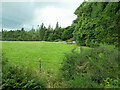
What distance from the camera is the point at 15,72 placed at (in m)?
2.03

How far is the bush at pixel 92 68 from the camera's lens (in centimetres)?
188

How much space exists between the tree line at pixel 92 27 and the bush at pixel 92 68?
633 millimetres

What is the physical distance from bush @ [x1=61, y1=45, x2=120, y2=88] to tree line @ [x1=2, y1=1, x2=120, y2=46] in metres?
0.63

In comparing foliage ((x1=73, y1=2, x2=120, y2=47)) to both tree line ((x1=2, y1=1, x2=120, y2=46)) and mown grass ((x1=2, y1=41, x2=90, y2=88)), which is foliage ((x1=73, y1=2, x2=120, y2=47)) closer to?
tree line ((x1=2, y1=1, x2=120, y2=46))

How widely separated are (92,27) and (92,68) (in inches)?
333

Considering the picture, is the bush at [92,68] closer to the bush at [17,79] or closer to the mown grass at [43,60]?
the mown grass at [43,60]

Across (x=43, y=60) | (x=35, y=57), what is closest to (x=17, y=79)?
(x=43, y=60)

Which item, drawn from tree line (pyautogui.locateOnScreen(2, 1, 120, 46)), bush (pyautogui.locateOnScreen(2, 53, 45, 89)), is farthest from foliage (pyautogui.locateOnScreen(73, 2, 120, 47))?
bush (pyautogui.locateOnScreen(2, 53, 45, 89))

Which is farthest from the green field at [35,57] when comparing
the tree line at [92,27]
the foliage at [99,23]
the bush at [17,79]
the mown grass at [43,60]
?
the foliage at [99,23]

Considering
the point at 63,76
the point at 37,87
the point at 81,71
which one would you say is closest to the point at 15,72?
the point at 37,87

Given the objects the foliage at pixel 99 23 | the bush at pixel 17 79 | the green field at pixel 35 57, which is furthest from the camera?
the green field at pixel 35 57

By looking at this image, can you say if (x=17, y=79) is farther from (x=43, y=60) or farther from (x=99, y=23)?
(x=99, y=23)

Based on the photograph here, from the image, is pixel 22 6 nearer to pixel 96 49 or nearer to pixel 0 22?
pixel 0 22

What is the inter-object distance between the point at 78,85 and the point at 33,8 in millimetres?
2588
